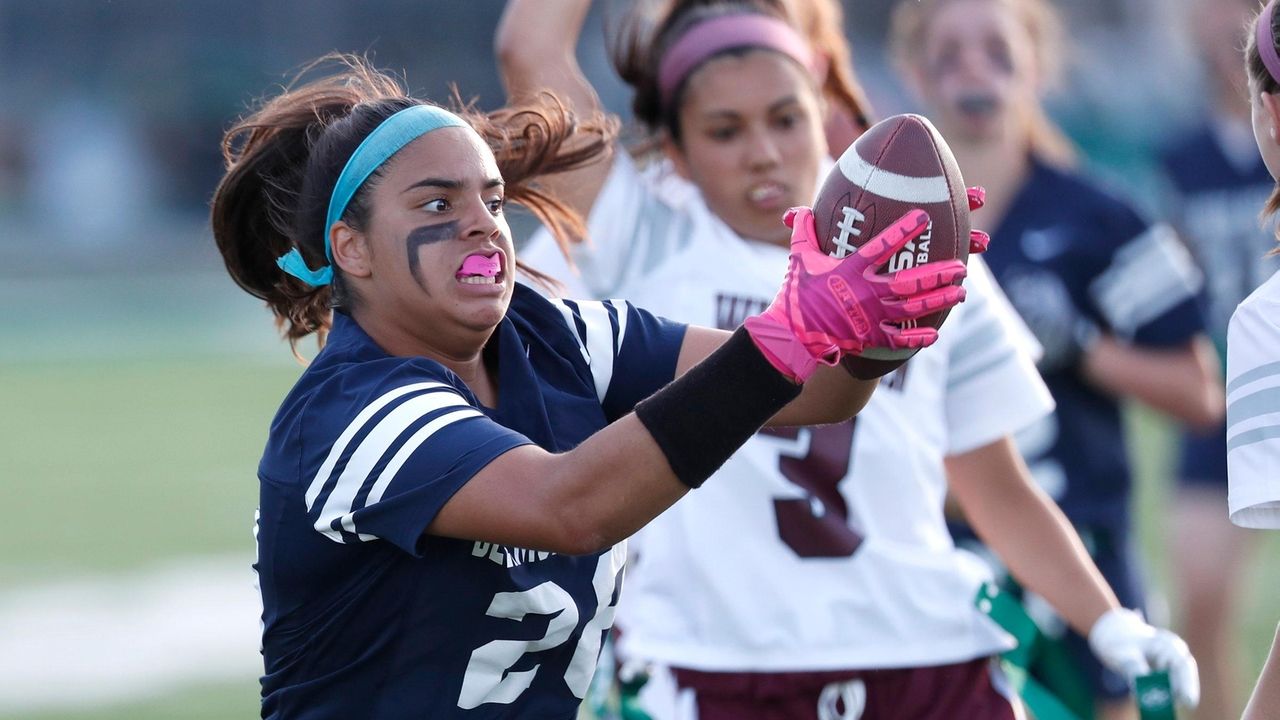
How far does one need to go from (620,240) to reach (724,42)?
44cm

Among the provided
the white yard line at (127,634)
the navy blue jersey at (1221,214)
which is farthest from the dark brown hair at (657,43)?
the white yard line at (127,634)

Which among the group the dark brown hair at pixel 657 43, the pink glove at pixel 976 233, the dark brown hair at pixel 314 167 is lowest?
the pink glove at pixel 976 233

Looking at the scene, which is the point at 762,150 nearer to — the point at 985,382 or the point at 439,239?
the point at 985,382

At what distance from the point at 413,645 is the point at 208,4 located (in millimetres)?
22950

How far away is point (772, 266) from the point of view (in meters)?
3.24

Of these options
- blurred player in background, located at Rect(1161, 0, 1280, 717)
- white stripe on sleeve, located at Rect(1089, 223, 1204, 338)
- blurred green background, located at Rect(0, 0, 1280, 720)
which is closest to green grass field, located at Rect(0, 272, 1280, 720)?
blurred green background, located at Rect(0, 0, 1280, 720)

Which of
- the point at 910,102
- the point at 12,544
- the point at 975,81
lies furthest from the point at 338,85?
the point at 910,102

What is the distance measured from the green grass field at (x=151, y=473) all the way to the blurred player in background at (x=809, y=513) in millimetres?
2956

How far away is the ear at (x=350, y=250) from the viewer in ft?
7.79

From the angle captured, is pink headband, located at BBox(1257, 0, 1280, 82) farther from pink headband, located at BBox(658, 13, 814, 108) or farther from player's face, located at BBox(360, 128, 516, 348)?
pink headband, located at BBox(658, 13, 814, 108)

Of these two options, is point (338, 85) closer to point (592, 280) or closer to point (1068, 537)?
point (592, 280)

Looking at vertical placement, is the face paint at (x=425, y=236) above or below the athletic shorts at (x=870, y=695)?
above

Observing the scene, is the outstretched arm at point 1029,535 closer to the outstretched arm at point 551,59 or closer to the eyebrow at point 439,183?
the outstretched arm at point 551,59

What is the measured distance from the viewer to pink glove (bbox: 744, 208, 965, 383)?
1.98 m
